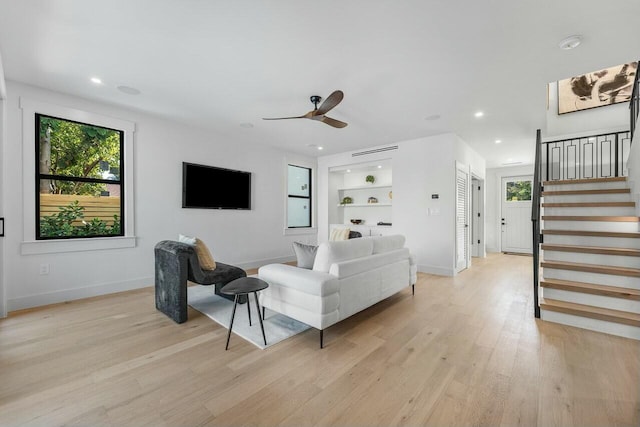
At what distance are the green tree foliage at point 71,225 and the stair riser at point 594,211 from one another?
6146 millimetres

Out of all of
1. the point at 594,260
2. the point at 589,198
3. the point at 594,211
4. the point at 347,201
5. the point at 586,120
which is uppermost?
the point at 586,120

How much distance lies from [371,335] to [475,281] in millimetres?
2841

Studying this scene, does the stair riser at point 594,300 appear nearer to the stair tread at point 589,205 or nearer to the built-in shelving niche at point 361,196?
the stair tread at point 589,205

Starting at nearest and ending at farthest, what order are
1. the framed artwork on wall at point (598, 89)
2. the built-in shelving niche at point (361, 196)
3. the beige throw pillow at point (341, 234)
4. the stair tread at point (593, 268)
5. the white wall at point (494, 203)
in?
the stair tread at point (593, 268) → the framed artwork on wall at point (598, 89) → the beige throw pillow at point (341, 234) → the built-in shelving niche at point (361, 196) → the white wall at point (494, 203)

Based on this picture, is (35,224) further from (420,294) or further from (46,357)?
(420,294)

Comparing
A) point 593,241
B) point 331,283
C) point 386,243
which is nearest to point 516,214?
point 593,241

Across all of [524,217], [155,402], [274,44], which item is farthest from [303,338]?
[524,217]

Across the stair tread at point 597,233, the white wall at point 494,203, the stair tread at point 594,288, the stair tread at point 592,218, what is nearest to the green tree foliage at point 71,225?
the stair tread at point 594,288

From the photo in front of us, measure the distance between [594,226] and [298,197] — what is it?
511cm

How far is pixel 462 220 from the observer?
5277 millimetres

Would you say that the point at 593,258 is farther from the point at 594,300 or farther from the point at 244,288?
the point at 244,288

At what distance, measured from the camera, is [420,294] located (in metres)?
3.77

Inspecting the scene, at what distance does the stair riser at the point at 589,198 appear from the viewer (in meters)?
3.50

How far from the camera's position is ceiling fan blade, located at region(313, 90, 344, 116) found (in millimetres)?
2664
